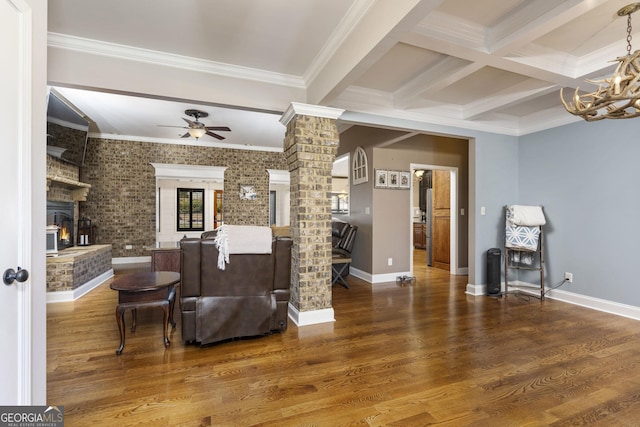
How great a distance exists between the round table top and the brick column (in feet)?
4.03

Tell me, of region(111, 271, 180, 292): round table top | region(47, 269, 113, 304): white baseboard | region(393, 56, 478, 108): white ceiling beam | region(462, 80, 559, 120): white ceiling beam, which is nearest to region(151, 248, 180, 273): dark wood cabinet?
region(47, 269, 113, 304): white baseboard

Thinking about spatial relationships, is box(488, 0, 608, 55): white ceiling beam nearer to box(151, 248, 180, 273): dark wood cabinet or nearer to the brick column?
the brick column

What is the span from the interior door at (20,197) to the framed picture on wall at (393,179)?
4477 mm

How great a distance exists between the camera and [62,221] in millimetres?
4797

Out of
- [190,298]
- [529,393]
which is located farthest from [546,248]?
[190,298]

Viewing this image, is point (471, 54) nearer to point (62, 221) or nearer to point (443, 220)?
point (443, 220)

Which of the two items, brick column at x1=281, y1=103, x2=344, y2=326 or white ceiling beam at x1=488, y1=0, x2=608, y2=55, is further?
brick column at x1=281, y1=103, x2=344, y2=326

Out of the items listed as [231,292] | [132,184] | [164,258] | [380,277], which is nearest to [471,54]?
[231,292]

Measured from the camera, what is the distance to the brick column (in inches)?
120

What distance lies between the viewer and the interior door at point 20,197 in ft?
3.67

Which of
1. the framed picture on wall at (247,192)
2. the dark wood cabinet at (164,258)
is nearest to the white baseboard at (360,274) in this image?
the dark wood cabinet at (164,258)

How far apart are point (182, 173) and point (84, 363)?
523 cm

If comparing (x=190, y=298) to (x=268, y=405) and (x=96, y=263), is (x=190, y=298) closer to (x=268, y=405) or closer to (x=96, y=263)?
(x=268, y=405)

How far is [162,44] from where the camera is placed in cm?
266
